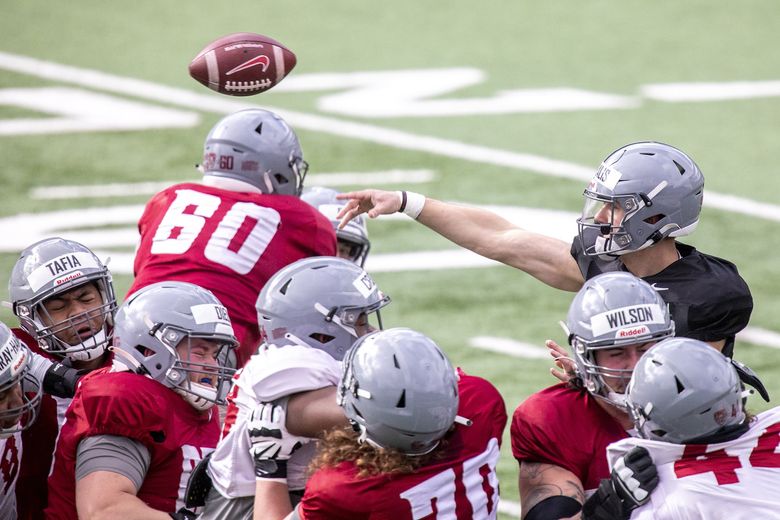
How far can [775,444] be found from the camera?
386 centimetres

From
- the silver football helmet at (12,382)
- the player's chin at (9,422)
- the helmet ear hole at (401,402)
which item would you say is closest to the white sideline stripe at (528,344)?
the silver football helmet at (12,382)

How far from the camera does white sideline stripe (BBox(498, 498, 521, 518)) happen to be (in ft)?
20.7

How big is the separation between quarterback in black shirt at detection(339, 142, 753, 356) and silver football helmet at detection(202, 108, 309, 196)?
948mm

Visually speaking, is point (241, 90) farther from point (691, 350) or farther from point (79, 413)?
point (691, 350)

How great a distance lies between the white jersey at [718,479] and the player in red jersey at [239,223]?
2795mm

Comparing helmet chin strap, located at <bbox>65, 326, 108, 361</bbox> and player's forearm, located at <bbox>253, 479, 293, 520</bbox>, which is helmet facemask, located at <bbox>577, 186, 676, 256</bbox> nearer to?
player's forearm, located at <bbox>253, 479, 293, 520</bbox>

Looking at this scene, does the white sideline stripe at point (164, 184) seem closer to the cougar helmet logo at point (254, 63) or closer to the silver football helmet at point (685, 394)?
the cougar helmet logo at point (254, 63)

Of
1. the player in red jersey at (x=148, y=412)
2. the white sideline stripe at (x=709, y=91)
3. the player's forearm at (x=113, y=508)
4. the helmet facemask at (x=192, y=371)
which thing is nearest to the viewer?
the player's forearm at (x=113, y=508)

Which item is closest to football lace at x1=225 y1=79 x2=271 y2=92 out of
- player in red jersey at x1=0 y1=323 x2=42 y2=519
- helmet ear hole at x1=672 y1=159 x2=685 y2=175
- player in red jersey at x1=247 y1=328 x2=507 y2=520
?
player in red jersey at x1=0 y1=323 x2=42 y2=519

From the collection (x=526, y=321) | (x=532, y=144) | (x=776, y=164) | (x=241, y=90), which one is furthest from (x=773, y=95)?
(x=241, y=90)

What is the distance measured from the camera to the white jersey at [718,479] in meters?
3.74

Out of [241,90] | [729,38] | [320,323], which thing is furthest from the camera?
[729,38]

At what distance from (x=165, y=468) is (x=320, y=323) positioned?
78cm

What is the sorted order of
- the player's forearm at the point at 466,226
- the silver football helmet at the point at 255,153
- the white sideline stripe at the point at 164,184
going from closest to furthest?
the player's forearm at the point at 466,226, the silver football helmet at the point at 255,153, the white sideline stripe at the point at 164,184
